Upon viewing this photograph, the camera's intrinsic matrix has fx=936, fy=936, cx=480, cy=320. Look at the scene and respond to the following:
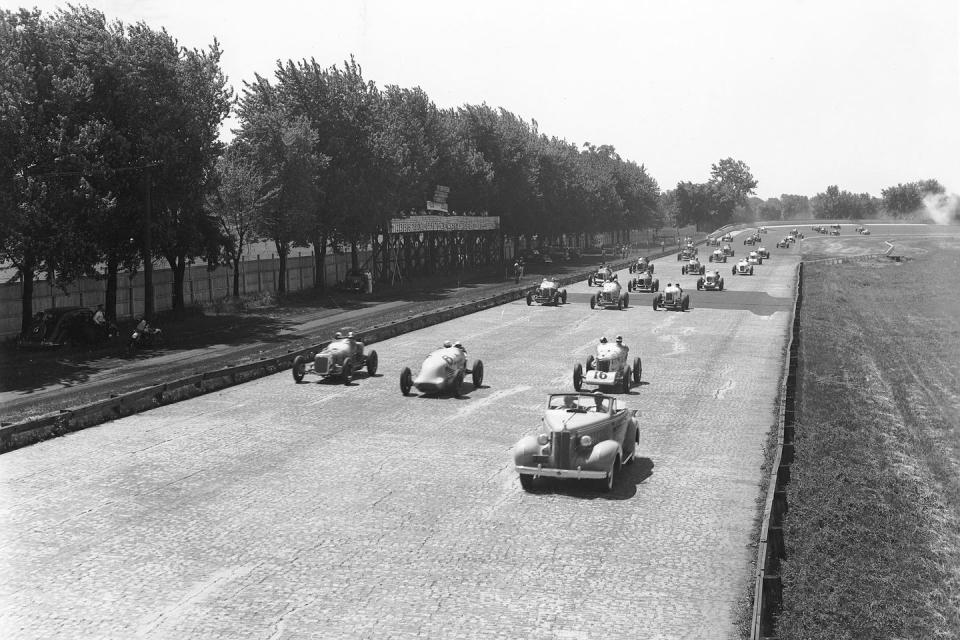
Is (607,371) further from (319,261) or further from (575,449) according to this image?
(319,261)

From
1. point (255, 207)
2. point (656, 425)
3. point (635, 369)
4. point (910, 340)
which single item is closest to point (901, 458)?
point (656, 425)

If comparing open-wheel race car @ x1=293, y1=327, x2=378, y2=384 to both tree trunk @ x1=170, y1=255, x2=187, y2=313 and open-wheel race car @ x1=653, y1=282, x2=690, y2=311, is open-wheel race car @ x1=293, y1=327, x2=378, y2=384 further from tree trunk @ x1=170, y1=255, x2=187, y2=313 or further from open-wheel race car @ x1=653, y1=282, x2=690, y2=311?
open-wheel race car @ x1=653, y1=282, x2=690, y2=311

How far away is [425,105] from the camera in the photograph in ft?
304

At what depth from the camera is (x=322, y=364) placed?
32.5 meters

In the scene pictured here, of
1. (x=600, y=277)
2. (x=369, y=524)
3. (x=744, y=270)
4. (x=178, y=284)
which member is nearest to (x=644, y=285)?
(x=600, y=277)

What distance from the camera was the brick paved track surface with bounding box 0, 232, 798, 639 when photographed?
13812 mm

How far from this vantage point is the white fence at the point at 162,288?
4747cm

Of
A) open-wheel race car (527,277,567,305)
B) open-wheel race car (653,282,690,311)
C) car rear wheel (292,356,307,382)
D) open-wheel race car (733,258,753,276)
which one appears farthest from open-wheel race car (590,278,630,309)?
open-wheel race car (733,258,753,276)

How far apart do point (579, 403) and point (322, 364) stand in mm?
13211

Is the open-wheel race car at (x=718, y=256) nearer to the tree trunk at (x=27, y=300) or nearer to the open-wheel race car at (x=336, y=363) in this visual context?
the tree trunk at (x=27, y=300)

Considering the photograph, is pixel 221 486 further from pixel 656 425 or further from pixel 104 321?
pixel 104 321

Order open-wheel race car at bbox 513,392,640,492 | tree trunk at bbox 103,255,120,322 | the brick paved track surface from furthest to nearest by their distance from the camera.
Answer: tree trunk at bbox 103,255,120,322 → open-wheel race car at bbox 513,392,640,492 → the brick paved track surface

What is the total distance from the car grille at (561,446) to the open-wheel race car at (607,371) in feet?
34.7

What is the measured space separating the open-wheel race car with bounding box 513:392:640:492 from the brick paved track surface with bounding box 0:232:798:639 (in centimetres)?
51
